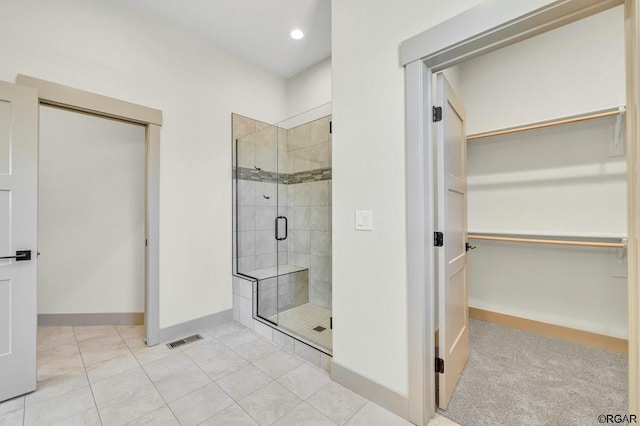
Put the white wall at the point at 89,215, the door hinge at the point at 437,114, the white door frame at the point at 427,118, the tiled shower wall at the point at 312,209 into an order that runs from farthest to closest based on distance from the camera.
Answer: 1. the tiled shower wall at the point at 312,209
2. the white wall at the point at 89,215
3. the door hinge at the point at 437,114
4. the white door frame at the point at 427,118

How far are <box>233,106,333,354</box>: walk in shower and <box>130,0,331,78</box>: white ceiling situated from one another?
28.0 inches

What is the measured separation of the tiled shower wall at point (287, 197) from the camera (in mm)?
3295

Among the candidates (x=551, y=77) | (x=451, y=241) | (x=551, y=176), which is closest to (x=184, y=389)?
(x=451, y=241)

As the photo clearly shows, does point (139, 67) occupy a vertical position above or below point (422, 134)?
above

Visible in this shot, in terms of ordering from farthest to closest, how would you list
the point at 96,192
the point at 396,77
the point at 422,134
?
the point at 96,192 < the point at 396,77 < the point at 422,134

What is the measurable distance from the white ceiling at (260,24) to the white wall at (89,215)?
1.28 meters

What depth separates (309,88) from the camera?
11.5 feet

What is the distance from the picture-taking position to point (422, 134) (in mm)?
1553

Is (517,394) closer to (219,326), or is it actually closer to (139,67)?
(219,326)

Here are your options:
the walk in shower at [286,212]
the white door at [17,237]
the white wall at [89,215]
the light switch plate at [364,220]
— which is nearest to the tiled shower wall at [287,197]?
the walk in shower at [286,212]

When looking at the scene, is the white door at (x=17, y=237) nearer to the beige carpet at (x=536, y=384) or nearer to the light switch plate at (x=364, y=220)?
the light switch plate at (x=364, y=220)

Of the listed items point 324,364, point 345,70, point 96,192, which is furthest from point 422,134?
point 96,192

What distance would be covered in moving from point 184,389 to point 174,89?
2.62 metres

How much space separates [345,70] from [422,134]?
772 mm
